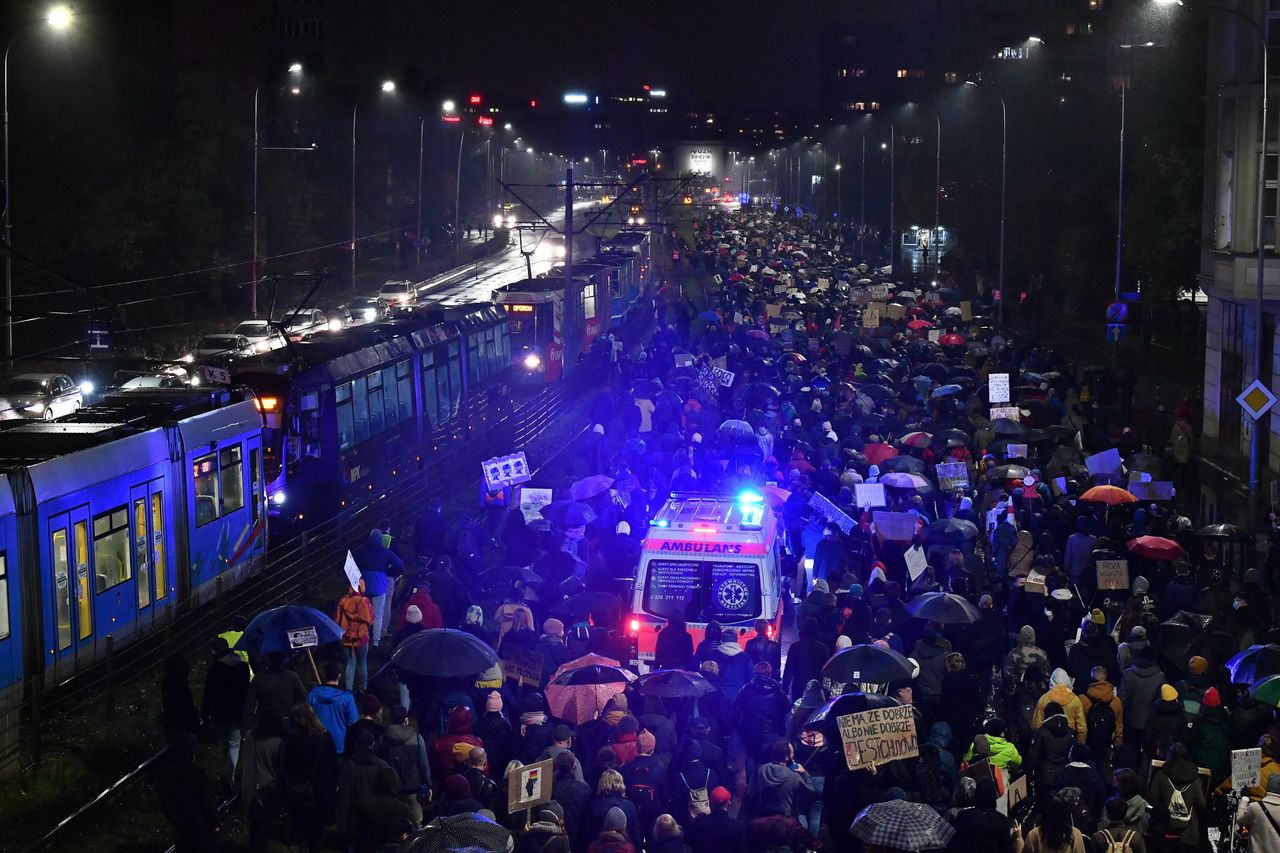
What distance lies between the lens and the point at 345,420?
28109 mm

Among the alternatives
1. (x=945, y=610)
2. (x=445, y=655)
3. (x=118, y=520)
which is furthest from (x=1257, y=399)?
(x=445, y=655)

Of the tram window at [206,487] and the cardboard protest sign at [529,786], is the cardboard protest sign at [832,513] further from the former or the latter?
the cardboard protest sign at [529,786]

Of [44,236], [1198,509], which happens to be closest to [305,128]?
[44,236]

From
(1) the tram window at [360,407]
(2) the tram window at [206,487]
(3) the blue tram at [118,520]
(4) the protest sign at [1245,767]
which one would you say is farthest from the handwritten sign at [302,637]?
(1) the tram window at [360,407]

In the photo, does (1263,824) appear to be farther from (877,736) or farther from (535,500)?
(535,500)

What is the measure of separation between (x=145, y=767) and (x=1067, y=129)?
56.3 meters

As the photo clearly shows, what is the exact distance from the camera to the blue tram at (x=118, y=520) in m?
15.5

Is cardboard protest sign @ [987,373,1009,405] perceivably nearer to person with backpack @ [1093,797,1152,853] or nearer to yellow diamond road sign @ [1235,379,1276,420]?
yellow diamond road sign @ [1235,379,1276,420]

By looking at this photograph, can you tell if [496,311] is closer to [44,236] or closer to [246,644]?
[44,236]

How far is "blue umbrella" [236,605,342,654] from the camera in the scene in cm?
1402

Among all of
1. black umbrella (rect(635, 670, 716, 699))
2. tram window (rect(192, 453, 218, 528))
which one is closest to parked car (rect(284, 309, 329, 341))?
tram window (rect(192, 453, 218, 528))

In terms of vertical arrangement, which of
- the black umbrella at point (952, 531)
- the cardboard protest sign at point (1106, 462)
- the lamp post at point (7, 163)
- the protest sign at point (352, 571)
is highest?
the lamp post at point (7, 163)

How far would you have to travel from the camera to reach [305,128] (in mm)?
91375

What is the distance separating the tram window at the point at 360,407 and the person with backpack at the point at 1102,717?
17.4 m
